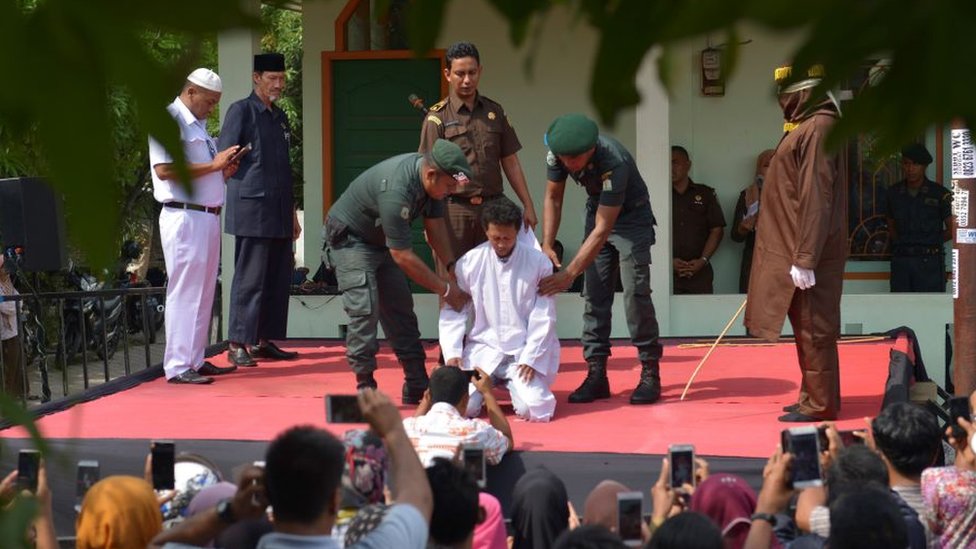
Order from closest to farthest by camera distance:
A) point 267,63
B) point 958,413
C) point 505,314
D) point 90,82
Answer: point 90,82, point 958,413, point 505,314, point 267,63

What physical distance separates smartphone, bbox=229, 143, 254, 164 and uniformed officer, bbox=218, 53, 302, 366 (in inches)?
1.6

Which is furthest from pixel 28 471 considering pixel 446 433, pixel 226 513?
pixel 446 433

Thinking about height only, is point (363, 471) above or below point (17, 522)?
below

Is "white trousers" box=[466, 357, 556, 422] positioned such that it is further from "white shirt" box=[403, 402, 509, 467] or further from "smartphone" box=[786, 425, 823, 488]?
"smartphone" box=[786, 425, 823, 488]

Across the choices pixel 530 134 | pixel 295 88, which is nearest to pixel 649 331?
pixel 530 134

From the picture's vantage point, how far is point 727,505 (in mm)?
3895

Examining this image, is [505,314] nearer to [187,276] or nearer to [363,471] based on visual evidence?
[187,276]

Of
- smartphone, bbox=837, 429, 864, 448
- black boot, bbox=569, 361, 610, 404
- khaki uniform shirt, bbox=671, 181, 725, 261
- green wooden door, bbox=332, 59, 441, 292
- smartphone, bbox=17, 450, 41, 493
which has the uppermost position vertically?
green wooden door, bbox=332, 59, 441, 292

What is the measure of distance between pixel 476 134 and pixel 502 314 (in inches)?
54.4

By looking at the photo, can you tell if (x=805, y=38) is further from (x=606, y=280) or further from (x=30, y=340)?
(x=30, y=340)

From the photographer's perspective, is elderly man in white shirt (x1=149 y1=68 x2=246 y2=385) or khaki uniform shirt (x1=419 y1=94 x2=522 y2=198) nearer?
elderly man in white shirt (x1=149 y1=68 x2=246 y2=385)

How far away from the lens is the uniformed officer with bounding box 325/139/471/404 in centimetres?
630

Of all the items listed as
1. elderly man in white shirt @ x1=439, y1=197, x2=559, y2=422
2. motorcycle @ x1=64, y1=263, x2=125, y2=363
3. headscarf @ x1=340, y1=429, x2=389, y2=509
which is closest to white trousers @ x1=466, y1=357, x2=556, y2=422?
elderly man in white shirt @ x1=439, y1=197, x2=559, y2=422

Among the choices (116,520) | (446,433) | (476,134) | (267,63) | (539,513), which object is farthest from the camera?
(267,63)
